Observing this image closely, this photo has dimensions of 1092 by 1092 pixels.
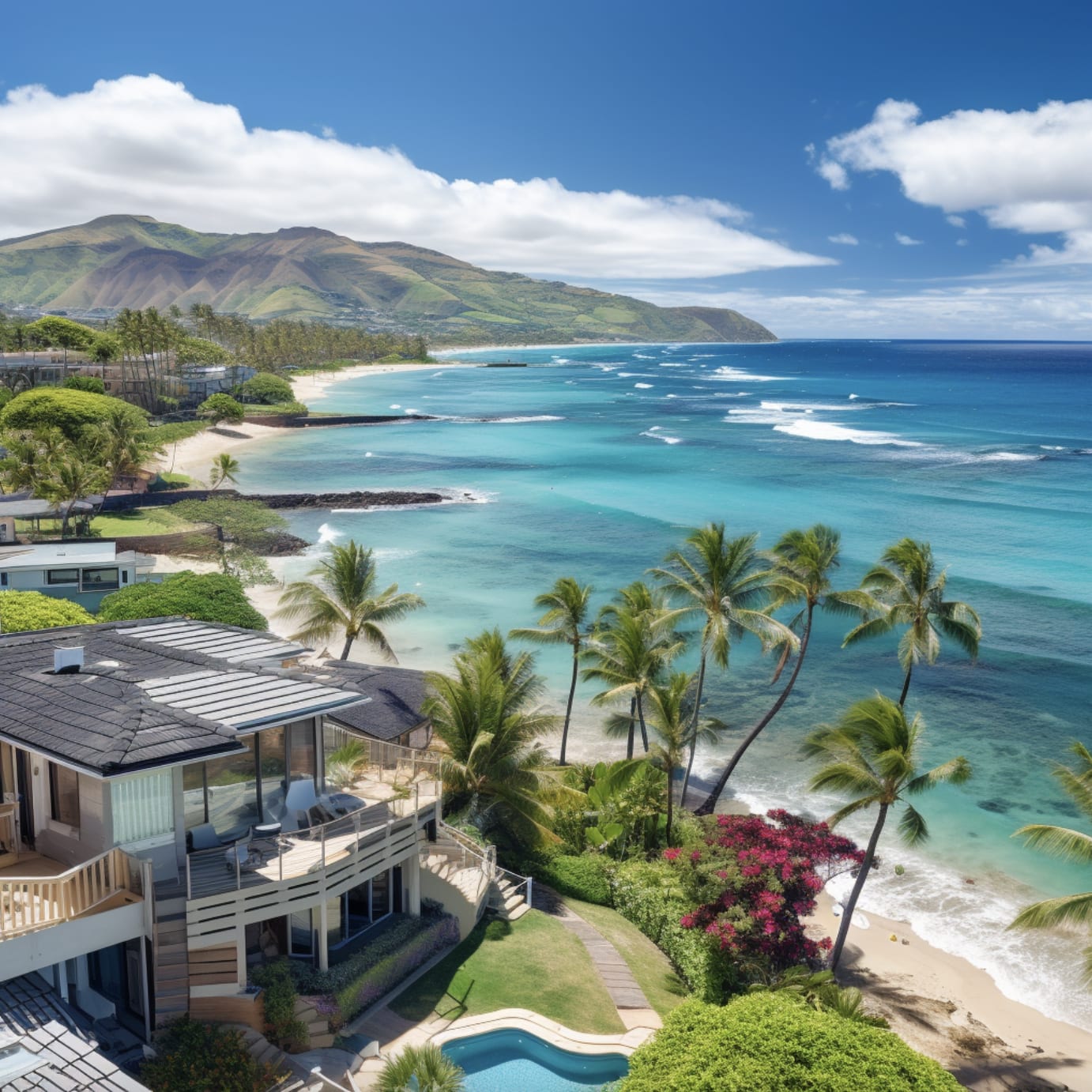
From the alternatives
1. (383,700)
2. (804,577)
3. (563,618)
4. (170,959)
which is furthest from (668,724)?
(170,959)

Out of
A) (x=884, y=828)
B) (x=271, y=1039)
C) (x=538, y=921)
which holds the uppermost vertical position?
(x=271, y=1039)

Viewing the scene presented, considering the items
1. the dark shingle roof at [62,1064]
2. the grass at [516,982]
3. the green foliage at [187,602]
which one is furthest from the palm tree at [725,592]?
the dark shingle roof at [62,1064]

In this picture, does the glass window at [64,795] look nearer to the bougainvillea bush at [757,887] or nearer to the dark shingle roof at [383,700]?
the dark shingle roof at [383,700]

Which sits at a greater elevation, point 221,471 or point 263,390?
point 263,390

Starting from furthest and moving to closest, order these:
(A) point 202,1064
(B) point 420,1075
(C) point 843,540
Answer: (C) point 843,540
(B) point 420,1075
(A) point 202,1064

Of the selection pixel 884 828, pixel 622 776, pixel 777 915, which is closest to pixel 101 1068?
pixel 777 915

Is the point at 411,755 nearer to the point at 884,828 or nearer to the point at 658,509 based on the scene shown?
the point at 884,828

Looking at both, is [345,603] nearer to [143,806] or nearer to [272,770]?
[272,770]
